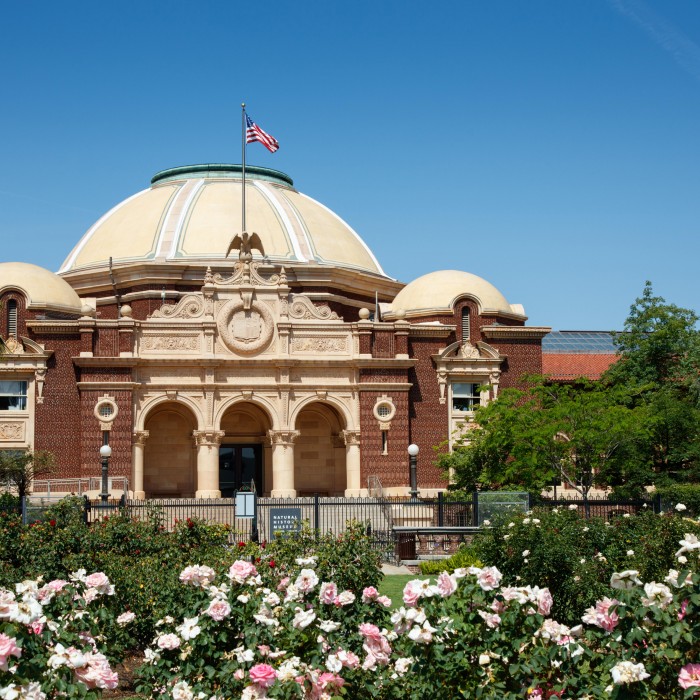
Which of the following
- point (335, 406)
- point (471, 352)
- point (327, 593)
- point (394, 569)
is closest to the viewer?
point (327, 593)

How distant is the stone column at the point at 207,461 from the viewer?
43.4 m

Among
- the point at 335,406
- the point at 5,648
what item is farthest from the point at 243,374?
the point at 5,648

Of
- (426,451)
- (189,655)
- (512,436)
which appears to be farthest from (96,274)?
(189,655)

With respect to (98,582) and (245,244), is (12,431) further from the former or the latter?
(98,582)

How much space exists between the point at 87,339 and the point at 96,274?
33.5 feet

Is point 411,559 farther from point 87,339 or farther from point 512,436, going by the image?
point 87,339

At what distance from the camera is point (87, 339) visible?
43406 mm

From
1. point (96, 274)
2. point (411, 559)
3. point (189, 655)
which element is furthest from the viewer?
point (96, 274)

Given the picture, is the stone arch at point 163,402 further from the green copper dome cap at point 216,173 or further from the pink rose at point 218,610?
the pink rose at point 218,610

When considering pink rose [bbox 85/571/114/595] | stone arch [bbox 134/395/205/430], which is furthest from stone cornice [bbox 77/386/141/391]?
pink rose [bbox 85/571/114/595]

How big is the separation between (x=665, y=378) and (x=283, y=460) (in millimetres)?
19830

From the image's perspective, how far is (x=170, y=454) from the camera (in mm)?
46438

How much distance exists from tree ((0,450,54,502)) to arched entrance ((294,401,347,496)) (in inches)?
440

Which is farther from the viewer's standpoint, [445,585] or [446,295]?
[446,295]
